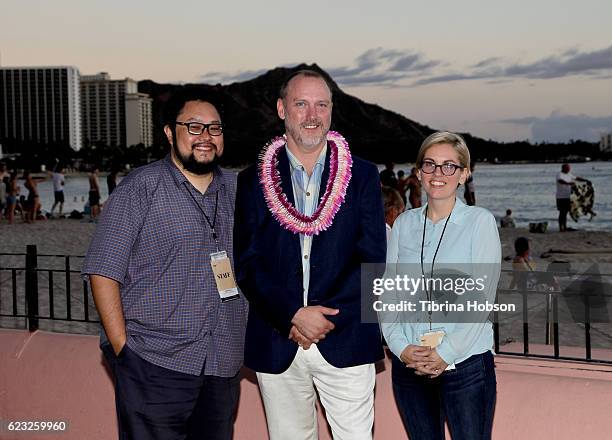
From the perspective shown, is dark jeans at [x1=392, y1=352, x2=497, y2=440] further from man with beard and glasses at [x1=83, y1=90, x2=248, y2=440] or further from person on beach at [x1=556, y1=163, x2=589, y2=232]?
person on beach at [x1=556, y1=163, x2=589, y2=232]

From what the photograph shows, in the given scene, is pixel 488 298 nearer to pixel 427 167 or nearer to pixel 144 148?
pixel 427 167

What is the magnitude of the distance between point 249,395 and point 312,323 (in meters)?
1.68

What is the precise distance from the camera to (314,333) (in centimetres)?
277

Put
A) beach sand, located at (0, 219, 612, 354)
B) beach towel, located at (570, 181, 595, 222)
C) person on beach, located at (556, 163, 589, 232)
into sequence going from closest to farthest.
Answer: beach sand, located at (0, 219, 612, 354) → person on beach, located at (556, 163, 589, 232) → beach towel, located at (570, 181, 595, 222)

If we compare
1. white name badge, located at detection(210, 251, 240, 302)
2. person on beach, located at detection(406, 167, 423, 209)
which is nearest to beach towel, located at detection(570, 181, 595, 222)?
person on beach, located at detection(406, 167, 423, 209)

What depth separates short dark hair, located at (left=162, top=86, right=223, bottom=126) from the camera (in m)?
2.90

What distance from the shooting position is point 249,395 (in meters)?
4.29

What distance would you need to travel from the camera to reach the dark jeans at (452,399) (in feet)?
8.68

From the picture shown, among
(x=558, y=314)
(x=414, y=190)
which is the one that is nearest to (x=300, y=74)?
(x=558, y=314)

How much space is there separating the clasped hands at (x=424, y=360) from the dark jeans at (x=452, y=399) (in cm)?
5

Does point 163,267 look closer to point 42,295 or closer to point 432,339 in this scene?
point 432,339

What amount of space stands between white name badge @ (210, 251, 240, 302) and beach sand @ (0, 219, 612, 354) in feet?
8.30

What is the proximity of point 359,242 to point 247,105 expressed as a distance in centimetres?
13570

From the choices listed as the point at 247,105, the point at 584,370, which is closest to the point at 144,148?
the point at 247,105
